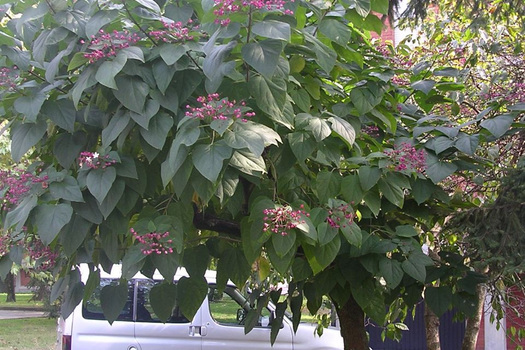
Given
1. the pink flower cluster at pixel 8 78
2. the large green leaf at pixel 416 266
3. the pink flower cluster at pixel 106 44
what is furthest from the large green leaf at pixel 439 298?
the pink flower cluster at pixel 8 78

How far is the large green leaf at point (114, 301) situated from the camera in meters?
3.30

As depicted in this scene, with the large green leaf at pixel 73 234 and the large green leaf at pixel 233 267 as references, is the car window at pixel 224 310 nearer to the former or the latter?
the large green leaf at pixel 233 267

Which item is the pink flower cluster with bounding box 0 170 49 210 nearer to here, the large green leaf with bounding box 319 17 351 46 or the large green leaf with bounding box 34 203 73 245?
the large green leaf with bounding box 34 203 73 245

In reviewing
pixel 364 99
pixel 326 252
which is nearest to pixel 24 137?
pixel 326 252

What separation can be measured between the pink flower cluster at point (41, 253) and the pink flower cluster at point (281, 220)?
1.34 m

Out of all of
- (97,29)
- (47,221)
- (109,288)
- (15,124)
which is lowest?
(109,288)

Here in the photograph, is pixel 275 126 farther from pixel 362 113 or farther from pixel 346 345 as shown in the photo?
pixel 346 345

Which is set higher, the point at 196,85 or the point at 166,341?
the point at 196,85

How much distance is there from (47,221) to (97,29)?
778mm

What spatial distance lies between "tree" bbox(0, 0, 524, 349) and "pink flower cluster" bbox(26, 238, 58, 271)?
0.28 ft

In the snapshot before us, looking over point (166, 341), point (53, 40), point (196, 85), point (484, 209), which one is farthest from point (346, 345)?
point (166, 341)

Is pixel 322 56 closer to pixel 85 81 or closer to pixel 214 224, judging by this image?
pixel 85 81

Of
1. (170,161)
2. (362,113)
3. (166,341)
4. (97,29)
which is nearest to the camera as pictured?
(170,161)

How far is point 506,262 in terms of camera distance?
3.48 meters
